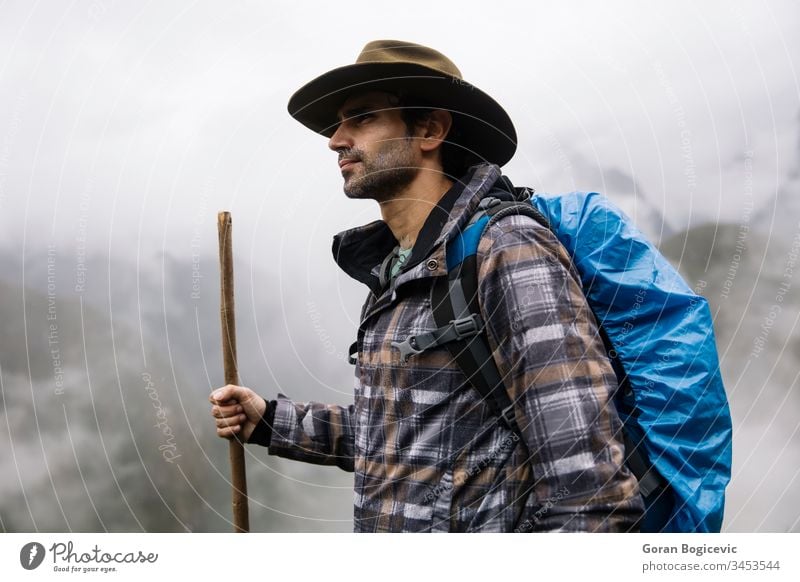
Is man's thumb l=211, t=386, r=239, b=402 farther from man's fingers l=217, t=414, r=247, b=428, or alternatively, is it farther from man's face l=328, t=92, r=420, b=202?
man's face l=328, t=92, r=420, b=202

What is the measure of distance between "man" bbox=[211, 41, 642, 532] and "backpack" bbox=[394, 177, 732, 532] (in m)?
0.07

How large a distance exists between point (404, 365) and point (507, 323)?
1.67 feet

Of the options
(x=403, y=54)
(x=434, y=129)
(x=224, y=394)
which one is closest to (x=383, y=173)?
(x=434, y=129)

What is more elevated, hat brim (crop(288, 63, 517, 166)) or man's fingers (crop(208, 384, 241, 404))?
hat brim (crop(288, 63, 517, 166))

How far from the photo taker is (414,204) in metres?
3.08

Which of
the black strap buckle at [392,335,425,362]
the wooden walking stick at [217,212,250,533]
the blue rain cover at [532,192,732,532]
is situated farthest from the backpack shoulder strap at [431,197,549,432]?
the wooden walking stick at [217,212,250,533]

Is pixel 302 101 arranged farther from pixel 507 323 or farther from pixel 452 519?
pixel 452 519

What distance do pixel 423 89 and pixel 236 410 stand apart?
1.89 meters

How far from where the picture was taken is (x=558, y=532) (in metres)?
2.18

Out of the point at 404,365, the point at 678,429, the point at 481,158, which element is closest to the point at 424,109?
the point at 481,158

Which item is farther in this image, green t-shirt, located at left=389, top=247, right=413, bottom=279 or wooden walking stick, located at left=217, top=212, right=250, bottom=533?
wooden walking stick, located at left=217, top=212, right=250, bottom=533

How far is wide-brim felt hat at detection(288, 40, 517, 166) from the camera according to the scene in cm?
305

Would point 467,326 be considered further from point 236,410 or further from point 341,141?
point 236,410

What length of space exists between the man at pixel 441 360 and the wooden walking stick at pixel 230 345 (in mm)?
121
